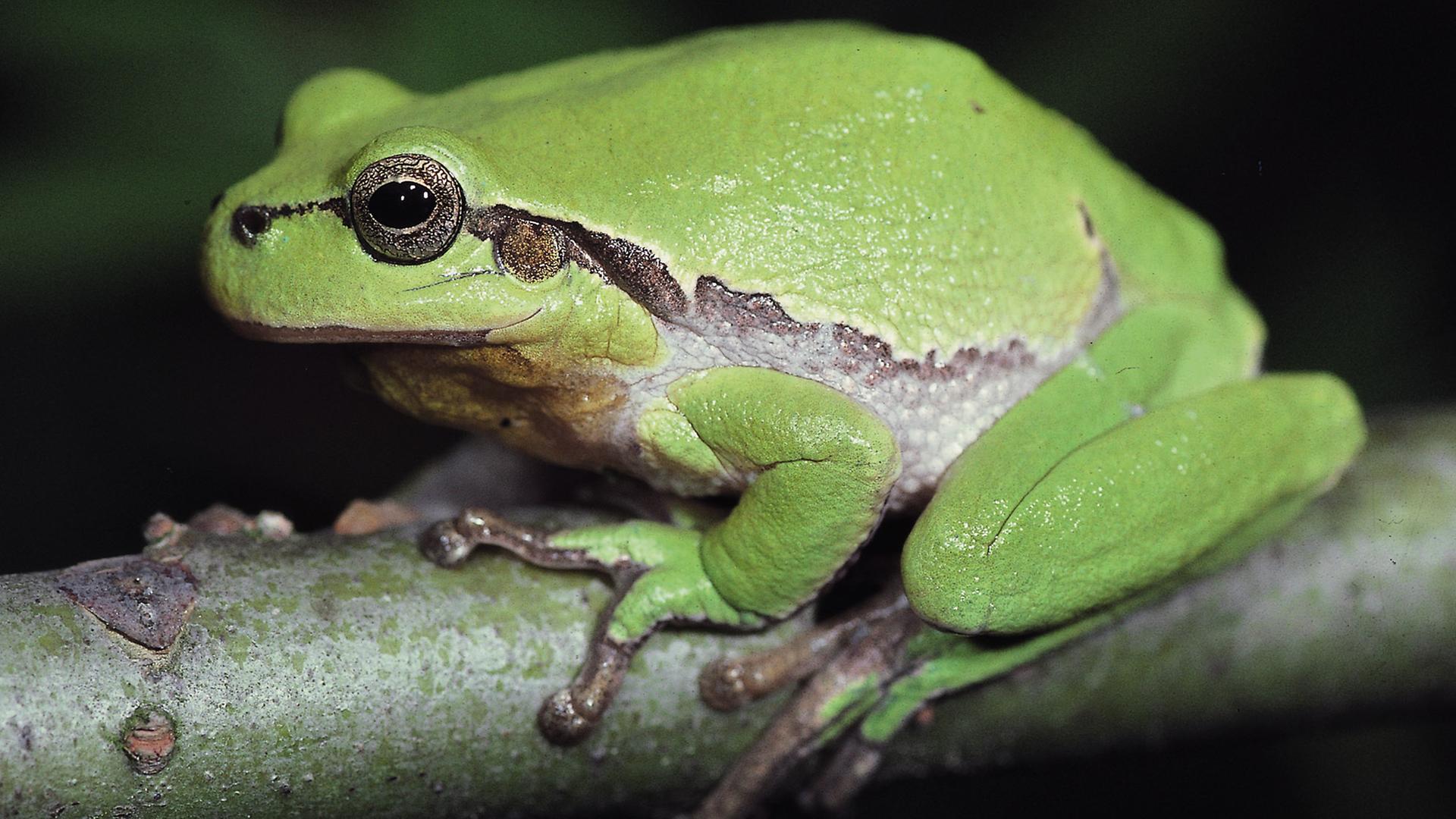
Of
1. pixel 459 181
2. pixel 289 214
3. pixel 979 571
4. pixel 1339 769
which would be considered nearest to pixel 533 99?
pixel 459 181

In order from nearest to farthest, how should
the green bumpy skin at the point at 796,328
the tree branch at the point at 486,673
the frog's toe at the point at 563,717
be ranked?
1. the tree branch at the point at 486,673
2. the frog's toe at the point at 563,717
3. the green bumpy skin at the point at 796,328

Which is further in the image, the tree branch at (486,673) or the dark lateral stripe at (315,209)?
the dark lateral stripe at (315,209)

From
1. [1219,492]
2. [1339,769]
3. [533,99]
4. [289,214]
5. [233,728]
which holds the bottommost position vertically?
[1339,769]

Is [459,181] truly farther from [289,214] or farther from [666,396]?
[666,396]

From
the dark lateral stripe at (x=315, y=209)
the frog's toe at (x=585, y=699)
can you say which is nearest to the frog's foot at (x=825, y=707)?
the frog's toe at (x=585, y=699)

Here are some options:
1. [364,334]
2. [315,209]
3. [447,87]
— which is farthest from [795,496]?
[447,87]

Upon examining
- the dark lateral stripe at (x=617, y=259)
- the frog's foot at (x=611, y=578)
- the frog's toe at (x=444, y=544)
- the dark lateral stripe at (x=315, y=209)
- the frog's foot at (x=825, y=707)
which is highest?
the dark lateral stripe at (x=315, y=209)

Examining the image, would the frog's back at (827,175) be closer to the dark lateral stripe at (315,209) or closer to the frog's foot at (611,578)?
the dark lateral stripe at (315,209)

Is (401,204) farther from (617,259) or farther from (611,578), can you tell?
(611,578)
